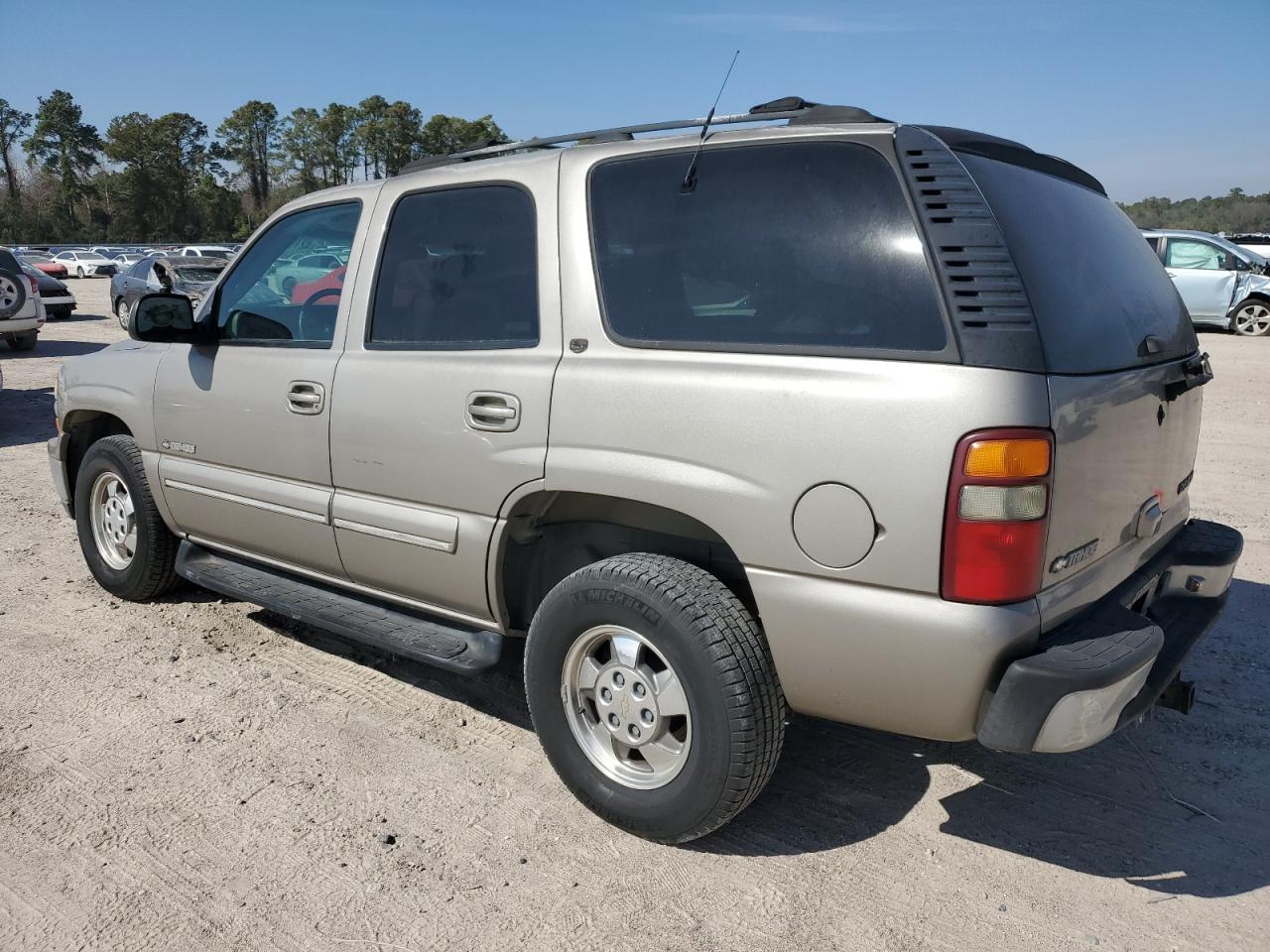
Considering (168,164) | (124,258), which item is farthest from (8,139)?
(124,258)

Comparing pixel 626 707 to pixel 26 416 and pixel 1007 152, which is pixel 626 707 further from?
pixel 26 416

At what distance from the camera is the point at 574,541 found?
3316 mm

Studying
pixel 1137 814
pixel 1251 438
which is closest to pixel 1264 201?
pixel 1251 438

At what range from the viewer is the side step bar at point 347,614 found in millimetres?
3328

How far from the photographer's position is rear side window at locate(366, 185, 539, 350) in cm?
319

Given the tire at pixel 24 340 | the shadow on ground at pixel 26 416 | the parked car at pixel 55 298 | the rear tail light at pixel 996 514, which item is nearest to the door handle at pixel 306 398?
the rear tail light at pixel 996 514

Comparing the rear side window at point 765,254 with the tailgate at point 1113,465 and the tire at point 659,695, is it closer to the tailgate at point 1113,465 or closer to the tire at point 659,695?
the tailgate at point 1113,465

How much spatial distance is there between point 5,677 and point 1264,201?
92.3 metres

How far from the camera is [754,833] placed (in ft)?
9.75

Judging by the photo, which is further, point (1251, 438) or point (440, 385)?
point (1251, 438)

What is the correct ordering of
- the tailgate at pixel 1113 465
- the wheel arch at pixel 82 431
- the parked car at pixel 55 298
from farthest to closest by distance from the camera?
1. the parked car at pixel 55 298
2. the wheel arch at pixel 82 431
3. the tailgate at pixel 1113 465

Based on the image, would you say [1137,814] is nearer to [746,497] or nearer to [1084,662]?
[1084,662]

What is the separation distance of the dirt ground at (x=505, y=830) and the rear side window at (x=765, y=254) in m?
1.49

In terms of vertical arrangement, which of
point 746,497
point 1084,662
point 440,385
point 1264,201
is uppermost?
point 1264,201
